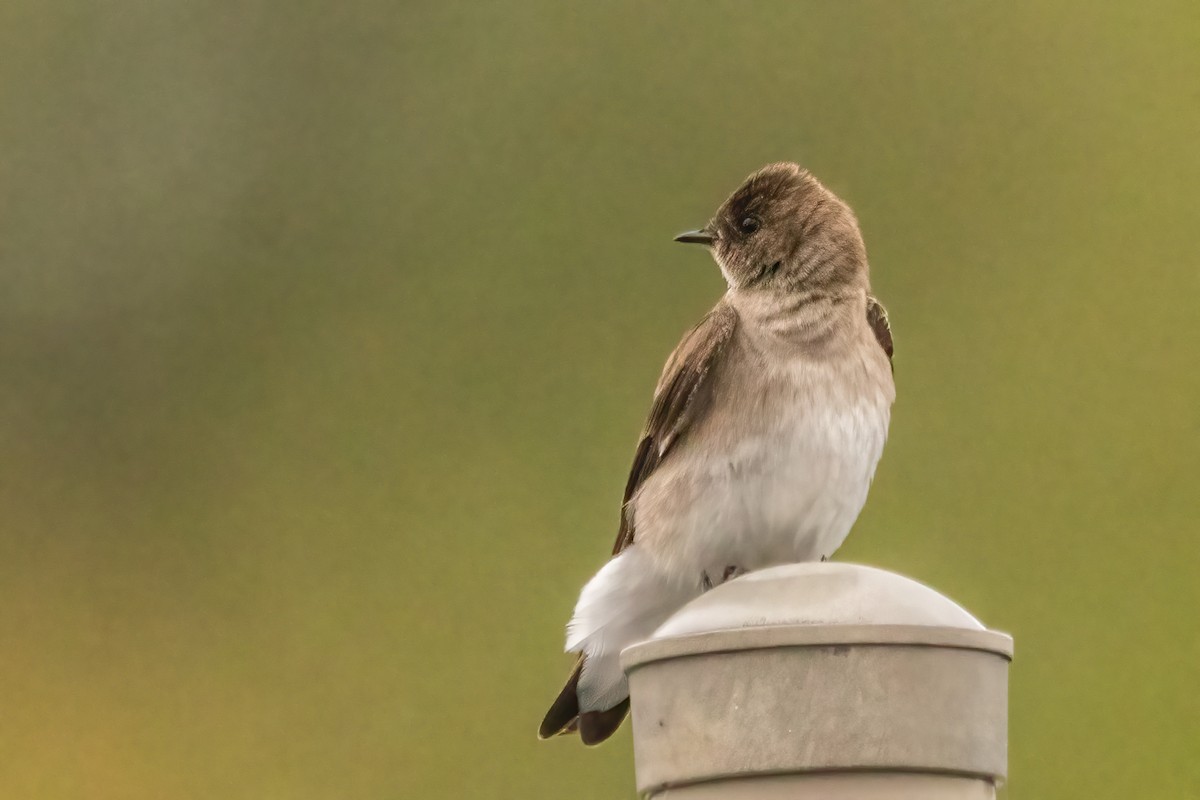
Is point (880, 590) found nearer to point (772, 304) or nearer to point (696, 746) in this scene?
point (696, 746)

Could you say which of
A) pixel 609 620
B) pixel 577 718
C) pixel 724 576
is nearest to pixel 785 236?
pixel 724 576

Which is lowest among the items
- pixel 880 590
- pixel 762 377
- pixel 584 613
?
pixel 584 613

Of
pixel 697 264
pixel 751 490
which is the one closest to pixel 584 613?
pixel 751 490

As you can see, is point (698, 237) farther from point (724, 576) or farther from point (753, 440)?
point (724, 576)

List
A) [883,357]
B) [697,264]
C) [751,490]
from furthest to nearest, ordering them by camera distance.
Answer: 1. [697,264]
2. [883,357]
3. [751,490]

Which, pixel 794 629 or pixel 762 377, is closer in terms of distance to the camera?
pixel 794 629

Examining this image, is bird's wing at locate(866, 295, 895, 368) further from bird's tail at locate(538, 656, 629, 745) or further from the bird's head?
bird's tail at locate(538, 656, 629, 745)
